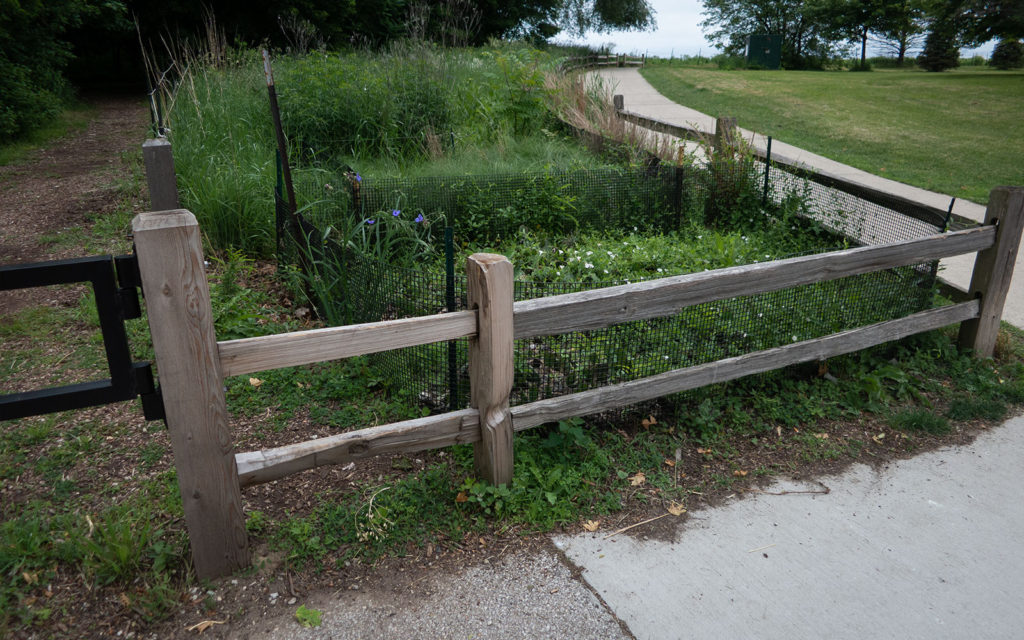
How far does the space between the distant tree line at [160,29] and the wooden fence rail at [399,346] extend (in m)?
4.51

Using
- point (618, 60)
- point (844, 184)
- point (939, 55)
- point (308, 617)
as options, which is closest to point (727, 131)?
point (844, 184)

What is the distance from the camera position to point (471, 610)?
8.68ft

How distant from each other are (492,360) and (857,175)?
9803 millimetres

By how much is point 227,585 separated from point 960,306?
4.72 m

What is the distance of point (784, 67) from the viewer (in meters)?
38.8

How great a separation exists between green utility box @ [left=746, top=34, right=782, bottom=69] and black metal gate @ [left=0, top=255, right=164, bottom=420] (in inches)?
1556

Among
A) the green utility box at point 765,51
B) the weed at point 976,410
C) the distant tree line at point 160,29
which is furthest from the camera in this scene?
the green utility box at point 765,51

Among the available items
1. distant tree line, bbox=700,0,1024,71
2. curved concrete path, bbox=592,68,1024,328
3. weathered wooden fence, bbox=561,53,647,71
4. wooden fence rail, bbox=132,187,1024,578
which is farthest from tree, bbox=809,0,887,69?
wooden fence rail, bbox=132,187,1024,578

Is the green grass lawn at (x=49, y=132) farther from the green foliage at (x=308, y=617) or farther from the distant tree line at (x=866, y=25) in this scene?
the distant tree line at (x=866, y=25)

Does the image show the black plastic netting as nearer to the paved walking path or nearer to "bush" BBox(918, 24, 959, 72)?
the paved walking path

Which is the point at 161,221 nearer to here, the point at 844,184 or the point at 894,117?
the point at 844,184

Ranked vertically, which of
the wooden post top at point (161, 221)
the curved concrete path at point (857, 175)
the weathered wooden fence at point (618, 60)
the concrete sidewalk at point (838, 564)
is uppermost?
the weathered wooden fence at point (618, 60)

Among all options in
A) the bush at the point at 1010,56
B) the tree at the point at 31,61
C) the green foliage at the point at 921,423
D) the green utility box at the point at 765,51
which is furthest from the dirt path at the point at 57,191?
the bush at the point at 1010,56

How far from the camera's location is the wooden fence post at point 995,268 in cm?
444
